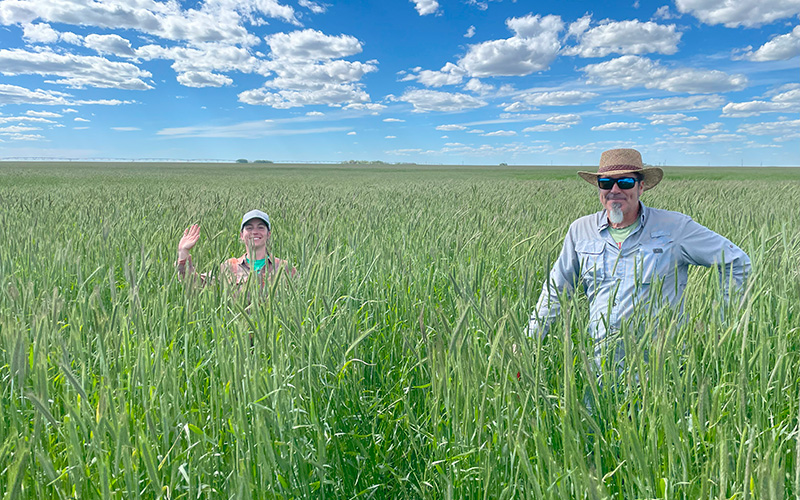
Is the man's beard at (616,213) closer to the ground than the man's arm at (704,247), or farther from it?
farther from it

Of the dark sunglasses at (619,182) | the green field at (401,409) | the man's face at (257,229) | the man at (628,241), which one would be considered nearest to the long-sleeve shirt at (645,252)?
the man at (628,241)

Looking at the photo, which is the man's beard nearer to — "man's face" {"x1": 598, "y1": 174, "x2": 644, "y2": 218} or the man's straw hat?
"man's face" {"x1": 598, "y1": 174, "x2": 644, "y2": 218}

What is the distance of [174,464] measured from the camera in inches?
47.3

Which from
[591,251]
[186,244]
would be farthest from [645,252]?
[186,244]

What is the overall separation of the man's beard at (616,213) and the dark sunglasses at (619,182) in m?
0.11

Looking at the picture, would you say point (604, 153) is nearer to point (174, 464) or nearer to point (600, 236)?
point (600, 236)

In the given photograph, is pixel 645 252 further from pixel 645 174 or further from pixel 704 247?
pixel 645 174

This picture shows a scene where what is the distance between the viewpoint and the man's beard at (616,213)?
285 centimetres

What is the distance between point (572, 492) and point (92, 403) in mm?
1511

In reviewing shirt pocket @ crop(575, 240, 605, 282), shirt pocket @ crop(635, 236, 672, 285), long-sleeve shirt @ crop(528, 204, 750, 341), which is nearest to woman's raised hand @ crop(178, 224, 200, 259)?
long-sleeve shirt @ crop(528, 204, 750, 341)

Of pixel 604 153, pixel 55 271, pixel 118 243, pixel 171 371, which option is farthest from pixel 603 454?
pixel 118 243

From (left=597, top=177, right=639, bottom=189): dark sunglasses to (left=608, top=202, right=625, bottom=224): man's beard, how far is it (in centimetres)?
11

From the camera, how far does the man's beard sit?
2.85 metres

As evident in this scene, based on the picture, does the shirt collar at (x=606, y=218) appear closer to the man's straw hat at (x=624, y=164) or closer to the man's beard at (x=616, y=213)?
the man's beard at (x=616, y=213)
